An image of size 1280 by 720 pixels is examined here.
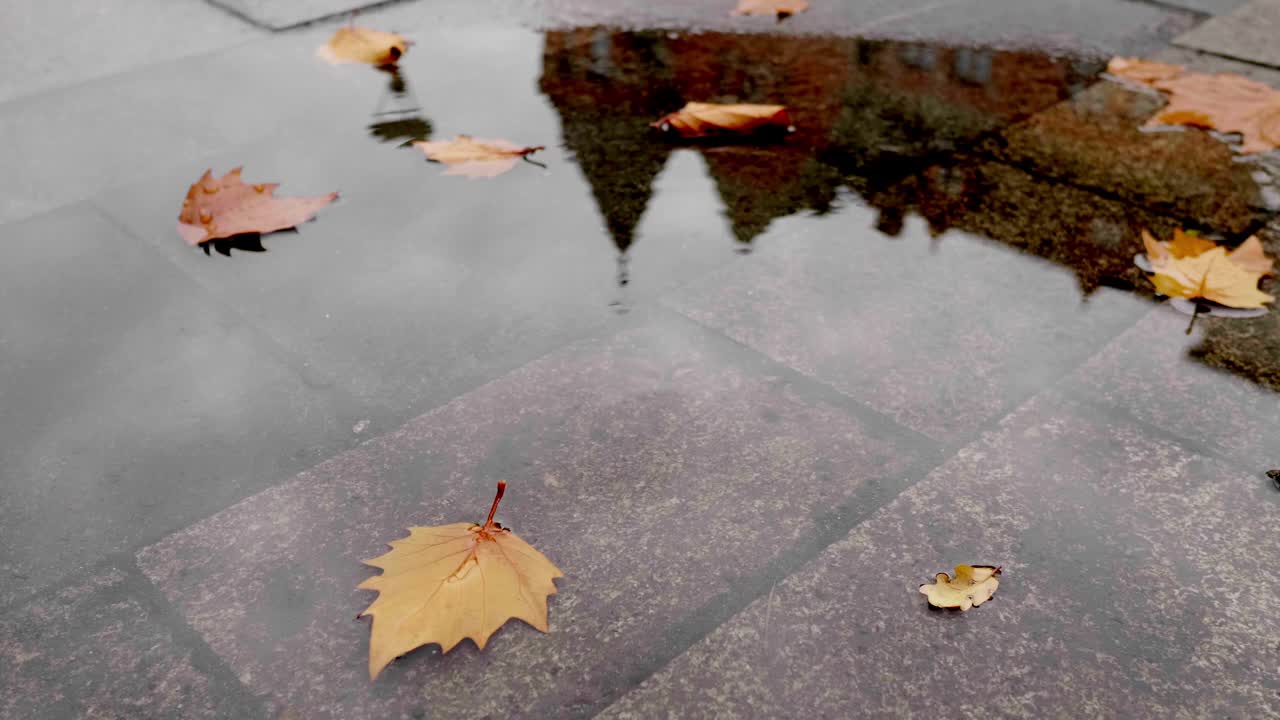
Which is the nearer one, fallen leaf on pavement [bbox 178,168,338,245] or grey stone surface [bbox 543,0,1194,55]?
fallen leaf on pavement [bbox 178,168,338,245]

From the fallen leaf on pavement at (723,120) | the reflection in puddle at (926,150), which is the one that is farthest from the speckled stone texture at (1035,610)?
the fallen leaf on pavement at (723,120)

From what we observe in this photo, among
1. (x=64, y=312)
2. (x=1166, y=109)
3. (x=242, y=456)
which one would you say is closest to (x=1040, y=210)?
(x=1166, y=109)

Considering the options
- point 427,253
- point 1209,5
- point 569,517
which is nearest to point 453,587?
point 569,517

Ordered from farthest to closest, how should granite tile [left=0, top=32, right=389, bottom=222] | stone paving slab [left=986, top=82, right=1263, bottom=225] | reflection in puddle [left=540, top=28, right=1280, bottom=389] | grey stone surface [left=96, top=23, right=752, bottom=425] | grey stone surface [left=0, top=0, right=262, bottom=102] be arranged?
grey stone surface [left=0, top=0, right=262, bottom=102] → granite tile [left=0, top=32, right=389, bottom=222] → stone paving slab [left=986, top=82, right=1263, bottom=225] → reflection in puddle [left=540, top=28, right=1280, bottom=389] → grey stone surface [left=96, top=23, right=752, bottom=425]

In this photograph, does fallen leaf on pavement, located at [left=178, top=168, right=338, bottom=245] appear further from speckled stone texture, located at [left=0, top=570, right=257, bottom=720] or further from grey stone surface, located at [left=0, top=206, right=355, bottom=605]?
speckled stone texture, located at [left=0, top=570, right=257, bottom=720]

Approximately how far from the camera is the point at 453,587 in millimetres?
1681

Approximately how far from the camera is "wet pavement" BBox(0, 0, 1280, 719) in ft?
5.28

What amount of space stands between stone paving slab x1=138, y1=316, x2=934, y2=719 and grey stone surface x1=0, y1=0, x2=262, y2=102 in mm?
2519

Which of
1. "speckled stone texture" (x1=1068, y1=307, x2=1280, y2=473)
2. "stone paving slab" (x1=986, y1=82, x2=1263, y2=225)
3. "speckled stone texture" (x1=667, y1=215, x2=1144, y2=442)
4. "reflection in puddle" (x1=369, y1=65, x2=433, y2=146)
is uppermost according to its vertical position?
"reflection in puddle" (x1=369, y1=65, x2=433, y2=146)

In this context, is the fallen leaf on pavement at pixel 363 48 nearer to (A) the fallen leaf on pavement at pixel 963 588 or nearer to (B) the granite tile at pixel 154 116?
(B) the granite tile at pixel 154 116

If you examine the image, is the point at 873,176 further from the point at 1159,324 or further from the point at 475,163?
the point at 475,163

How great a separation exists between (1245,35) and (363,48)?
133 inches

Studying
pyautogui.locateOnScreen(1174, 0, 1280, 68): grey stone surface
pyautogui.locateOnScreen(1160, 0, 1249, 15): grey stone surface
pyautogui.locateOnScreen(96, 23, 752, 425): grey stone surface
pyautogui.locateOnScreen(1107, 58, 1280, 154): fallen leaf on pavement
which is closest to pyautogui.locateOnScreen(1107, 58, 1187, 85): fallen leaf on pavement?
pyautogui.locateOnScreen(1107, 58, 1280, 154): fallen leaf on pavement

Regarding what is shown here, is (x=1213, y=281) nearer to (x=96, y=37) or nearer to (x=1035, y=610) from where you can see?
(x=1035, y=610)
